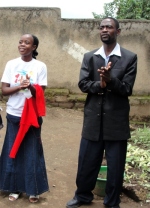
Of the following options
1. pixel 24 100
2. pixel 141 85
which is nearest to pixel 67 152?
pixel 24 100

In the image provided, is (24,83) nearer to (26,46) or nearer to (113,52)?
(26,46)

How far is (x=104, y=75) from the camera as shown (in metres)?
2.92

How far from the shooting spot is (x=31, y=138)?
3.42m

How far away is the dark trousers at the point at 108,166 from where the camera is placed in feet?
10.7

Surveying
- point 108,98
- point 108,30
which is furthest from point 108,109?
point 108,30

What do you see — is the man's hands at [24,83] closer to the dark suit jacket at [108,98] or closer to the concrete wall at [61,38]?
the dark suit jacket at [108,98]

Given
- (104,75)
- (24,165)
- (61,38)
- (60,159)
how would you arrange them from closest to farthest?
(104,75) < (24,165) < (60,159) < (61,38)

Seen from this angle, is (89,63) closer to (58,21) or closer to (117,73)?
(117,73)

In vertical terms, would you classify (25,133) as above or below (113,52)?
below

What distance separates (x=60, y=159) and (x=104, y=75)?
2383 millimetres

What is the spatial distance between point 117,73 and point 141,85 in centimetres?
469

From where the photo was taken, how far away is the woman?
3.35 m

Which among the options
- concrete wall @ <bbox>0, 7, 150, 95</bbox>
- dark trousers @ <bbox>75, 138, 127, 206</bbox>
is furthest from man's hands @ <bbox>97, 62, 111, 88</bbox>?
concrete wall @ <bbox>0, 7, 150, 95</bbox>

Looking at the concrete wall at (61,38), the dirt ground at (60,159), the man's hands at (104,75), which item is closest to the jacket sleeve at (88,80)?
the man's hands at (104,75)
